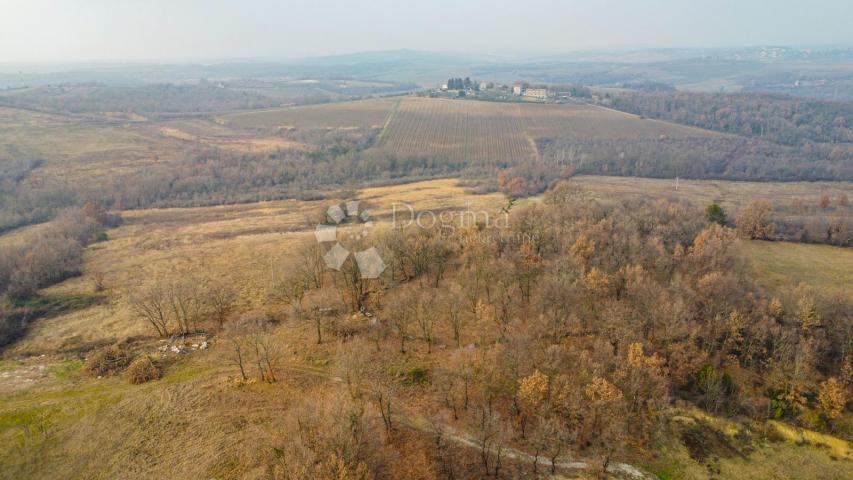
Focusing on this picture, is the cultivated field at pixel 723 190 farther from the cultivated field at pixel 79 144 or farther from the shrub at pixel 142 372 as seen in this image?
the cultivated field at pixel 79 144

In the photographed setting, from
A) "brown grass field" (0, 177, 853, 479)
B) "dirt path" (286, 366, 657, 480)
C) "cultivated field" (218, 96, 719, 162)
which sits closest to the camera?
"brown grass field" (0, 177, 853, 479)

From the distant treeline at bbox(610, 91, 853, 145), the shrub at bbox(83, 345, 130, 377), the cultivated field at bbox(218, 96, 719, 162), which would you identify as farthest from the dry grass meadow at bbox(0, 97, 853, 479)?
the distant treeline at bbox(610, 91, 853, 145)

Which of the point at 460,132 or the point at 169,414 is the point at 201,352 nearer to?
the point at 169,414

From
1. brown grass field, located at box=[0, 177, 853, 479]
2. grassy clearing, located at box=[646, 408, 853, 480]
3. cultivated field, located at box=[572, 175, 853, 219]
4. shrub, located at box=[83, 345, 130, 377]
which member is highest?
cultivated field, located at box=[572, 175, 853, 219]

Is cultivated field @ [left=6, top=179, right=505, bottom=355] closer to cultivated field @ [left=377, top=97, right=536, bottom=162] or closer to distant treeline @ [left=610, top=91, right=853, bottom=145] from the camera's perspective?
cultivated field @ [left=377, top=97, right=536, bottom=162]

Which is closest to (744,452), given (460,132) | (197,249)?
(197,249)
